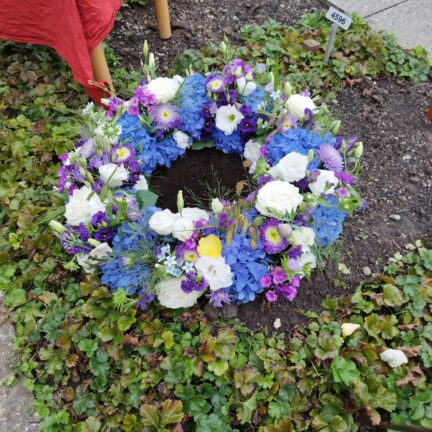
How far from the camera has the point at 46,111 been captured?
8.95ft

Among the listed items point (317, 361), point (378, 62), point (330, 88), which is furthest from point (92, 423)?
point (378, 62)

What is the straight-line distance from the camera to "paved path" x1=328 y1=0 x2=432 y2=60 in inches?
123

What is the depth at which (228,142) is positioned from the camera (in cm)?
224

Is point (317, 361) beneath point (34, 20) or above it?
beneath

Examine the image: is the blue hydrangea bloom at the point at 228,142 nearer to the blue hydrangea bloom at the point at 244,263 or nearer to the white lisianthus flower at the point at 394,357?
the blue hydrangea bloom at the point at 244,263

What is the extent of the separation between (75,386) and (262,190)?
1.08m

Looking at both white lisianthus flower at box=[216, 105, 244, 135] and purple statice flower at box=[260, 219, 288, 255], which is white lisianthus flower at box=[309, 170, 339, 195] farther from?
white lisianthus flower at box=[216, 105, 244, 135]

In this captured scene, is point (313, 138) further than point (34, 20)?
No

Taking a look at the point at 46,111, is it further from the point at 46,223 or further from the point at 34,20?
the point at 46,223

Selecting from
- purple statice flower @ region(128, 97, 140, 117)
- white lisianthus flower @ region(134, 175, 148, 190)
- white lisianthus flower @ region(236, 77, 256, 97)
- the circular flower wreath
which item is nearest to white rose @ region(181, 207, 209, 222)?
the circular flower wreath

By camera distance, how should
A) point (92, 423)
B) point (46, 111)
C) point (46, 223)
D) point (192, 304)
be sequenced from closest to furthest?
1. point (92, 423)
2. point (192, 304)
3. point (46, 223)
4. point (46, 111)

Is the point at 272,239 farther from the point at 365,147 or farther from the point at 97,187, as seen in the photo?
the point at 365,147

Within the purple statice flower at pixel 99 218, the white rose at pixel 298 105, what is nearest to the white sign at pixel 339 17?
the white rose at pixel 298 105

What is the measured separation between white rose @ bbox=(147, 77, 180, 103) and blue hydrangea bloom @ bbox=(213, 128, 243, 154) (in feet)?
0.87
